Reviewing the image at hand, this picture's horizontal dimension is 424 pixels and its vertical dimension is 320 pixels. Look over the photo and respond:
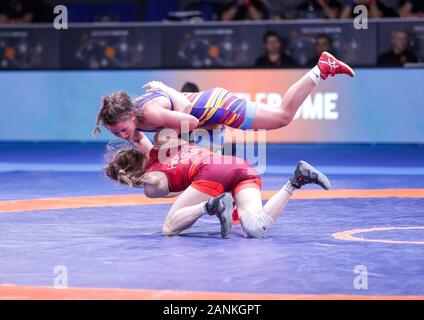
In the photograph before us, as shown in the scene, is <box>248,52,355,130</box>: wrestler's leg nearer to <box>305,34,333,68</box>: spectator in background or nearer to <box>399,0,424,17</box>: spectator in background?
<box>305,34,333,68</box>: spectator in background

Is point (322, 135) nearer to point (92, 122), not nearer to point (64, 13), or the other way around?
point (92, 122)

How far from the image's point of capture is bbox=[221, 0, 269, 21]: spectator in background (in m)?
14.1

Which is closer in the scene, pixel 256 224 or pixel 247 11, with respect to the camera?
pixel 256 224

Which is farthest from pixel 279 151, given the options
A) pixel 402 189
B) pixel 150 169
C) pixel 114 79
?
pixel 150 169

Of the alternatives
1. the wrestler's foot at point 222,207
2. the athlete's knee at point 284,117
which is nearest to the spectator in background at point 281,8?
the athlete's knee at point 284,117

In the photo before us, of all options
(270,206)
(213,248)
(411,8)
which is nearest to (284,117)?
(270,206)

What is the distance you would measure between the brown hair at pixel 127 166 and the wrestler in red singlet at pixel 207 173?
0.11 metres

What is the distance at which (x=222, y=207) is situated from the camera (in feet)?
20.9

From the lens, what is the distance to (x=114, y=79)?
13.7 meters

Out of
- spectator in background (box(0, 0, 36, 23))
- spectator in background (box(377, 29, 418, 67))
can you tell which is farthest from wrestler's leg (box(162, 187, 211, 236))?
spectator in background (box(0, 0, 36, 23))

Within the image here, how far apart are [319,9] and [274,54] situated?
3.75 ft

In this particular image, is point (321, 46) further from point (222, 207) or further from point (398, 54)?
point (222, 207)

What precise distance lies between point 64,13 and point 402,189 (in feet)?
24.6
